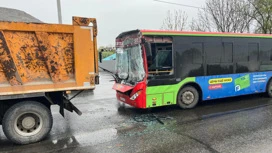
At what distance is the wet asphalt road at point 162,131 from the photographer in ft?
16.6

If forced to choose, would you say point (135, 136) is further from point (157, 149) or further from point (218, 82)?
point (218, 82)

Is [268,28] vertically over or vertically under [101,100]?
over

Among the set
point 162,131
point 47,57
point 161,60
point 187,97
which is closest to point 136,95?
point 161,60

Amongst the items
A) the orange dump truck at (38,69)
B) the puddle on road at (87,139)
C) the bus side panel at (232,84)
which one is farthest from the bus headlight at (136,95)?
the bus side panel at (232,84)

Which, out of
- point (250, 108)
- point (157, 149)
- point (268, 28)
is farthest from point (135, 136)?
point (268, 28)

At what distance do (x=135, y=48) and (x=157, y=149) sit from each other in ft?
12.3

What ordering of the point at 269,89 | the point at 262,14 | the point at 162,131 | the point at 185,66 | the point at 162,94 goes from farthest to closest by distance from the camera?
the point at 262,14 < the point at 269,89 < the point at 185,66 < the point at 162,94 < the point at 162,131

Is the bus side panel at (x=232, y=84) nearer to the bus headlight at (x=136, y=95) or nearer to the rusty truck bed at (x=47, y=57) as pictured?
the bus headlight at (x=136, y=95)

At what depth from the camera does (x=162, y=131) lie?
6102 millimetres

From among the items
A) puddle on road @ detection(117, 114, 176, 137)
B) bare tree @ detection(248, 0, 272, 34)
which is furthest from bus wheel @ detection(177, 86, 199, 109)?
bare tree @ detection(248, 0, 272, 34)

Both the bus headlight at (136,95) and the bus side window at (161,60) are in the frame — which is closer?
the bus headlight at (136,95)

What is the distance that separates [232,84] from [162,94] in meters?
3.15

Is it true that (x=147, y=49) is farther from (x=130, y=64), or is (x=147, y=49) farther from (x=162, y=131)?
(x=162, y=131)

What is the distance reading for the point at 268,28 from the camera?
82.0ft
